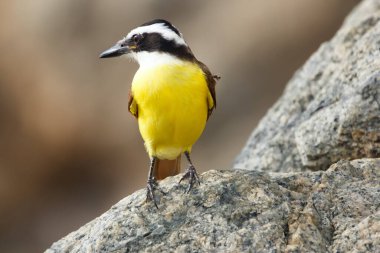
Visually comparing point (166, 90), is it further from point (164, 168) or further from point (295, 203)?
point (295, 203)

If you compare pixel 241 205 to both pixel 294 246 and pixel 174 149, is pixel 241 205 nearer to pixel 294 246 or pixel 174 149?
pixel 294 246

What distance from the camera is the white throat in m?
6.33

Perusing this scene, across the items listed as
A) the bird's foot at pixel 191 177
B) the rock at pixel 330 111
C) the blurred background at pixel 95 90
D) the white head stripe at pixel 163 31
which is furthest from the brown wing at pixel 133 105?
the blurred background at pixel 95 90

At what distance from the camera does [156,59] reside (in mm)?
6387

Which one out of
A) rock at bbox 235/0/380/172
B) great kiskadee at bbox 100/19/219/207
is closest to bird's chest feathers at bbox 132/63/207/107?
great kiskadee at bbox 100/19/219/207

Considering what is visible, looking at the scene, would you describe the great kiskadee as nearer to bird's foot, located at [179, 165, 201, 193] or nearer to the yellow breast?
the yellow breast

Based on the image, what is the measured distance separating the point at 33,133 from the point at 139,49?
9.11 meters

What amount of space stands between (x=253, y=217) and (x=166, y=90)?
1.50m

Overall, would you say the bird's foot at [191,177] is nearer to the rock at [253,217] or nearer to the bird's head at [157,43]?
the rock at [253,217]

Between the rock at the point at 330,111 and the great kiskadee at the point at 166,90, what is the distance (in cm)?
87

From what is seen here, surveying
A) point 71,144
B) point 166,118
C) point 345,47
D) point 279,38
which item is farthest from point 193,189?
point 71,144

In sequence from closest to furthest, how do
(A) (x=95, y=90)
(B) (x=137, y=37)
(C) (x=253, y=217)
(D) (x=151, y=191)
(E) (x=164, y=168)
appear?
(C) (x=253, y=217)
(D) (x=151, y=191)
(B) (x=137, y=37)
(E) (x=164, y=168)
(A) (x=95, y=90)

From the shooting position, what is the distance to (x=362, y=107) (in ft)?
19.7

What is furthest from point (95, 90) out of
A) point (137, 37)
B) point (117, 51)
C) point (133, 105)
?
point (133, 105)
